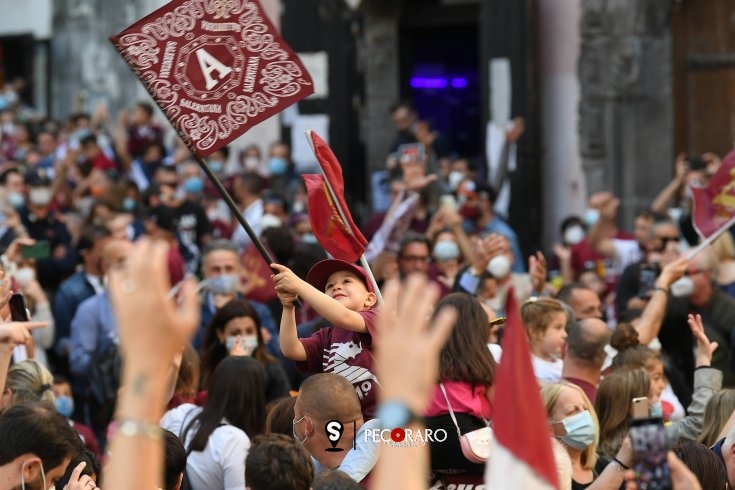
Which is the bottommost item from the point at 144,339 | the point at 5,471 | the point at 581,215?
the point at 581,215

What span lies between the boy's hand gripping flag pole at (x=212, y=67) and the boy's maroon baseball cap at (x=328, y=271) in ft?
2.10

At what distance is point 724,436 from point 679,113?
32.8 ft

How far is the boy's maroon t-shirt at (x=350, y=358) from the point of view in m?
6.00

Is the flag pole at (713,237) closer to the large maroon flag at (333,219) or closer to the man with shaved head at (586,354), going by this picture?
the man with shaved head at (586,354)

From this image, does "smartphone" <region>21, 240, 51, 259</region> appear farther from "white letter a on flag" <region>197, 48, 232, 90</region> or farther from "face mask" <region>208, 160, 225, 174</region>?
"face mask" <region>208, 160, 225, 174</region>

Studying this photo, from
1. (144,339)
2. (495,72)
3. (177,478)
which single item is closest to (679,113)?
(495,72)

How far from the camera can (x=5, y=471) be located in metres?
5.07

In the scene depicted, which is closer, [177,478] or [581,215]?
[177,478]

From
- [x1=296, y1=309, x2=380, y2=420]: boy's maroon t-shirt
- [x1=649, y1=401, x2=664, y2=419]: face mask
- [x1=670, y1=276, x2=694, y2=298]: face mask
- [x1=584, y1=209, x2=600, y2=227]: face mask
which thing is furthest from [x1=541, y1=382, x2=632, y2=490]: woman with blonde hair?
[x1=584, y1=209, x2=600, y2=227]: face mask

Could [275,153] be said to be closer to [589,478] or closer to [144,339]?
[589,478]

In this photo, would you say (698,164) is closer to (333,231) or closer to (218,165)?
(218,165)

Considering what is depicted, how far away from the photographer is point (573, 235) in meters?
13.7

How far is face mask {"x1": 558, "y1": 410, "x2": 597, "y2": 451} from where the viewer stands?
6.32 meters

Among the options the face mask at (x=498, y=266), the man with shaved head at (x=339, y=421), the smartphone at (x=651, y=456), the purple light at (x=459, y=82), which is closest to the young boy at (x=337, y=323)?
the man with shaved head at (x=339, y=421)
